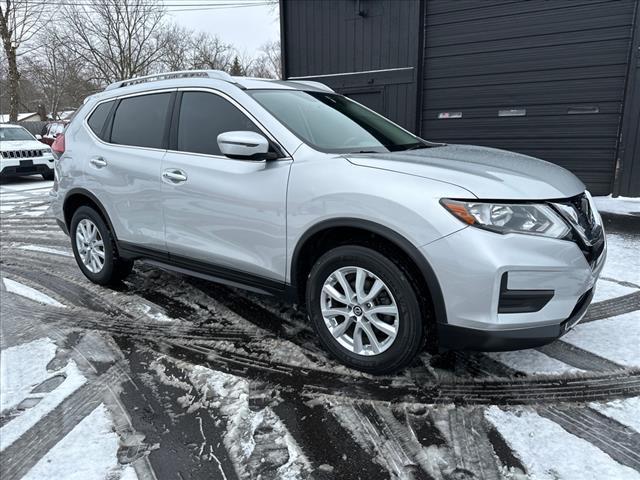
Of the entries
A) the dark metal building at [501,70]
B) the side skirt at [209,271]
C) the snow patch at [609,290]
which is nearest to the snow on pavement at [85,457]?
the side skirt at [209,271]

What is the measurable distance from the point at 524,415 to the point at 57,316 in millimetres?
3532

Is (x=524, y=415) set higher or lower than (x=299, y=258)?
lower

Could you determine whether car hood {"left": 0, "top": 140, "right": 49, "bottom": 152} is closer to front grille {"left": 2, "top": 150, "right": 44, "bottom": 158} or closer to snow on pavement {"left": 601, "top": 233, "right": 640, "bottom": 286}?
front grille {"left": 2, "top": 150, "right": 44, "bottom": 158}

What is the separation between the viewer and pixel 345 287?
109 inches

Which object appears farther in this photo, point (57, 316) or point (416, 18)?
point (416, 18)

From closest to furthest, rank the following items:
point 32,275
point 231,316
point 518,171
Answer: point 518,171
point 231,316
point 32,275

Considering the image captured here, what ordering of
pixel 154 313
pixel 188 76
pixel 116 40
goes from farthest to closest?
pixel 116 40 → pixel 154 313 → pixel 188 76

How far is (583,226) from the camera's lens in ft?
8.48

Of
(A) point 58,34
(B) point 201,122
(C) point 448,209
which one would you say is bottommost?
(C) point 448,209

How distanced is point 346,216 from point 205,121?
1.48m

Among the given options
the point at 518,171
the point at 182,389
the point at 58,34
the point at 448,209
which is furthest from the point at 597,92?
the point at 58,34

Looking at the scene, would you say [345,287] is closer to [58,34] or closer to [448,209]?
[448,209]

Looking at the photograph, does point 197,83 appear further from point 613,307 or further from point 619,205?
point 619,205

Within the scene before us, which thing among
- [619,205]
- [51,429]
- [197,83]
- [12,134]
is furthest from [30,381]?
[12,134]
